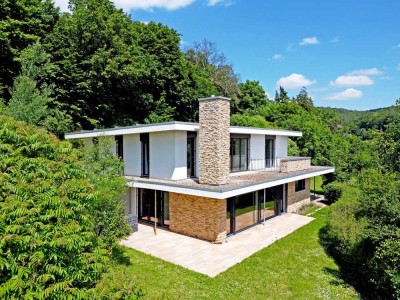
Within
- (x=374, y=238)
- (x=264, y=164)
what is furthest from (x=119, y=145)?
(x=374, y=238)

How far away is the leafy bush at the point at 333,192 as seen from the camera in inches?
885

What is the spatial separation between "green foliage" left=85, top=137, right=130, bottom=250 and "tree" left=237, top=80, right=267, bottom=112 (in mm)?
47308

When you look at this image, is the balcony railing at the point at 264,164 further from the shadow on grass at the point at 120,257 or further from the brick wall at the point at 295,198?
the shadow on grass at the point at 120,257

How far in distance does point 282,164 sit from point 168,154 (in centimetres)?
812

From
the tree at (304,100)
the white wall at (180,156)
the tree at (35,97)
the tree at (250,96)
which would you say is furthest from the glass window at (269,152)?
the tree at (304,100)

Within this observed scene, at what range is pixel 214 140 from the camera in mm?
14492

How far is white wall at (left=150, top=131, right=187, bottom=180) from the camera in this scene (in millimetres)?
15859

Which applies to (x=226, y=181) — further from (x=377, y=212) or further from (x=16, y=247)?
(x=16, y=247)

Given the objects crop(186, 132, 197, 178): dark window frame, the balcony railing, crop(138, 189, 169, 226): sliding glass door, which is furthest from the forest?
crop(186, 132, 197, 178): dark window frame

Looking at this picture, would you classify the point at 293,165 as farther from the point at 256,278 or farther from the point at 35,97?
the point at 35,97

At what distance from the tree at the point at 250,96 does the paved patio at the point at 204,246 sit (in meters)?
42.5

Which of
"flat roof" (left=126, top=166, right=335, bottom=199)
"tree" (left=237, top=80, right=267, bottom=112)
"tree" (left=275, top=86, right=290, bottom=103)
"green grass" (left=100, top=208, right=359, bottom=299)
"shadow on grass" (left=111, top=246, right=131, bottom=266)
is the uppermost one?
"tree" (left=275, top=86, right=290, bottom=103)

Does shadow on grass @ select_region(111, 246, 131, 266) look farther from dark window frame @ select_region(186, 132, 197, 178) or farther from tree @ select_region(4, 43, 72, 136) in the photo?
tree @ select_region(4, 43, 72, 136)

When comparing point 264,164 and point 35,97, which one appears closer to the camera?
point 35,97
